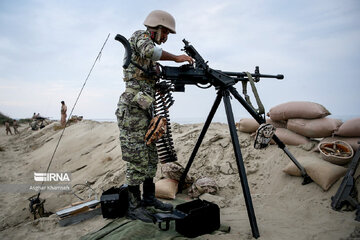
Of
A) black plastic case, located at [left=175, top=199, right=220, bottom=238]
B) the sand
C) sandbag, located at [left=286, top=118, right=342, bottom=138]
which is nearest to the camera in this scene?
black plastic case, located at [left=175, top=199, right=220, bottom=238]

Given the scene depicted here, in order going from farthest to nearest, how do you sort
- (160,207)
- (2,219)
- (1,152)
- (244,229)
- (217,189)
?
(1,152) < (2,219) < (217,189) < (160,207) < (244,229)

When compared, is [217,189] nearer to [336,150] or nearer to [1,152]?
[336,150]

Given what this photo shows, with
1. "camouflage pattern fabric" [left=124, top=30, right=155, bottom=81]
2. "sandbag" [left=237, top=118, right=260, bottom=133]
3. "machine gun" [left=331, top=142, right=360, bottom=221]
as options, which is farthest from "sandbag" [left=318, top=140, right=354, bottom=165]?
"camouflage pattern fabric" [left=124, top=30, right=155, bottom=81]

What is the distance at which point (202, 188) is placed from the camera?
4301 millimetres

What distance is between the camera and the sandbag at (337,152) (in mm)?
3887

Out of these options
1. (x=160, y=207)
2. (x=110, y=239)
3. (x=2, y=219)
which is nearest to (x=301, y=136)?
(x=160, y=207)

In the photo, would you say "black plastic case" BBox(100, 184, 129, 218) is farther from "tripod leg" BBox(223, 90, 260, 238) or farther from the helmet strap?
the helmet strap

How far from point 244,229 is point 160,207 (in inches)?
46.3

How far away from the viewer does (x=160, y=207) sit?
3.47m

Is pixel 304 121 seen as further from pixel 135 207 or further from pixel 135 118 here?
pixel 135 207

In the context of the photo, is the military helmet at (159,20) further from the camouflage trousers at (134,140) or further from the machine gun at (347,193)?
the machine gun at (347,193)

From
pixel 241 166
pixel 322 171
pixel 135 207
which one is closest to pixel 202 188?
pixel 135 207

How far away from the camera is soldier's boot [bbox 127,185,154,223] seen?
3.24 metres

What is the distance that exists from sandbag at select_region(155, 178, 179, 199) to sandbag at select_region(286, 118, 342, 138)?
2.64m
